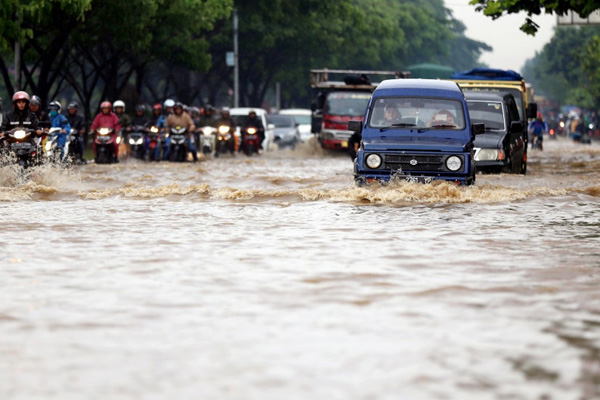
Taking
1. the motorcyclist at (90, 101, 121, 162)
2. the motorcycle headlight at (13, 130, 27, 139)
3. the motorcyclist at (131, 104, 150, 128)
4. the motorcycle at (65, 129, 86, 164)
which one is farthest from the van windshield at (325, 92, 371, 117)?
the motorcycle headlight at (13, 130, 27, 139)

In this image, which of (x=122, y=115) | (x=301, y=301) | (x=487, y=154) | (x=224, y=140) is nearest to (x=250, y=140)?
(x=224, y=140)

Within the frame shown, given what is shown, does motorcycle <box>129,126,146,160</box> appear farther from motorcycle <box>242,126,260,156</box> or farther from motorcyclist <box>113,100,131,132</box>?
motorcycle <box>242,126,260,156</box>

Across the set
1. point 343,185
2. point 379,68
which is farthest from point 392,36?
point 343,185

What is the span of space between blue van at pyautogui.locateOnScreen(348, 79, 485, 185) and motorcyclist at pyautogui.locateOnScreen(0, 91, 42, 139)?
19.7ft

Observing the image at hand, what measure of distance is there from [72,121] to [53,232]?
17.3m

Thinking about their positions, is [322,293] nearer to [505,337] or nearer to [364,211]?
[505,337]

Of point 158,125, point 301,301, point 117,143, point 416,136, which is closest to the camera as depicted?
point 301,301

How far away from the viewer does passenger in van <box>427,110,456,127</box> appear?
1938 cm

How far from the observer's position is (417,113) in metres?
19.6

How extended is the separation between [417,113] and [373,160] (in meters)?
1.29

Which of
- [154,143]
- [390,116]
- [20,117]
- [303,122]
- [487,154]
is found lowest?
[303,122]

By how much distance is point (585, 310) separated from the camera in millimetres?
8562

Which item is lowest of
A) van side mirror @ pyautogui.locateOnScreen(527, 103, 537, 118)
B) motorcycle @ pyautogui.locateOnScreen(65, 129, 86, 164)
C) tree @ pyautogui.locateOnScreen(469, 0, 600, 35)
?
motorcycle @ pyautogui.locateOnScreen(65, 129, 86, 164)

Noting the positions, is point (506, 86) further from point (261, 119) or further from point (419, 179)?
point (261, 119)
